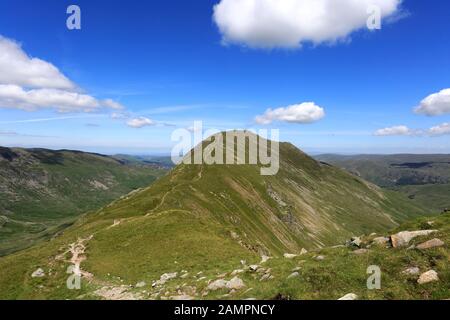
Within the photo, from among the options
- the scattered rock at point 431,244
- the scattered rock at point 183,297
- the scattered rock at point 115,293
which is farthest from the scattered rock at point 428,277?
the scattered rock at point 115,293

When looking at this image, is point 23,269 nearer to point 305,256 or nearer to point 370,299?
point 305,256

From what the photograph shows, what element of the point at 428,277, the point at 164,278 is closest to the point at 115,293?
the point at 164,278

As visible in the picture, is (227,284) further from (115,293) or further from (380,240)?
Result: (115,293)

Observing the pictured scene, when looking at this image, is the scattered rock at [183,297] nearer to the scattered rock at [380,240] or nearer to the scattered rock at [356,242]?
the scattered rock at [356,242]

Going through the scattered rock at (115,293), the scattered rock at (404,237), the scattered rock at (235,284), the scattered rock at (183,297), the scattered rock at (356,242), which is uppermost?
the scattered rock at (404,237)

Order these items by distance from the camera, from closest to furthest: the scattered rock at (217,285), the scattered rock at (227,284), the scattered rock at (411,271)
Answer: the scattered rock at (411,271) < the scattered rock at (227,284) < the scattered rock at (217,285)

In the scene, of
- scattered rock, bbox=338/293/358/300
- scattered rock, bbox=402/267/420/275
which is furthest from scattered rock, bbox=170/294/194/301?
scattered rock, bbox=402/267/420/275

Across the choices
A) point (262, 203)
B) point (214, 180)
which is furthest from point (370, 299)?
point (262, 203)
